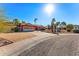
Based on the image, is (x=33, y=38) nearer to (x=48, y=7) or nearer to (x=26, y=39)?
(x=26, y=39)

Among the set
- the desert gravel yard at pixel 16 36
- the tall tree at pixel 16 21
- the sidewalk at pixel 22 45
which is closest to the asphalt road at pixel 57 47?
the sidewalk at pixel 22 45

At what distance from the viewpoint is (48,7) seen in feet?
10.1

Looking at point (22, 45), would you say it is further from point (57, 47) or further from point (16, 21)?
point (57, 47)

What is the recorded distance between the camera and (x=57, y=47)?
10.1ft

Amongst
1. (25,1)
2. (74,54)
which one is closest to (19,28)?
(25,1)

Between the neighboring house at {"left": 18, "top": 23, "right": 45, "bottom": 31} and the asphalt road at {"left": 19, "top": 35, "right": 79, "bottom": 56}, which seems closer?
the asphalt road at {"left": 19, "top": 35, "right": 79, "bottom": 56}

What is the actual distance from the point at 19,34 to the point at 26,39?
10 centimetres

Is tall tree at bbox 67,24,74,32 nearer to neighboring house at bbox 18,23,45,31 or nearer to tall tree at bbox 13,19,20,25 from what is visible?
neighboring house at bbox 18,23,45,31

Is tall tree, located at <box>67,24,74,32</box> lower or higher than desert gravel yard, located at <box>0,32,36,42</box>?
higher

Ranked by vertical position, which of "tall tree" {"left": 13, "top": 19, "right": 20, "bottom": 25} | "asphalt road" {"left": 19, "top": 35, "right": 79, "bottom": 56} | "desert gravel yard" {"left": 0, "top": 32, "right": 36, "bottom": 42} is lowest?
"asphalt road" {"left": 19, "top": 35, "right": 79, "bottom": 56}

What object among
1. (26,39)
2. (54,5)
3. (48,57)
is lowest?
(48,57)

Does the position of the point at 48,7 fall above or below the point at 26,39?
above

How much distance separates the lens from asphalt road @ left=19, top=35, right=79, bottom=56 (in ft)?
9.89

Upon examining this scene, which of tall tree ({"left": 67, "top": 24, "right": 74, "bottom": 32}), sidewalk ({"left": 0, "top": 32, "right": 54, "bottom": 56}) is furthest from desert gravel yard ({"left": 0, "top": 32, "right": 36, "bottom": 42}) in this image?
tall tree ({"left": 67, "top": 24, "right": 74, "bottom": 32})
